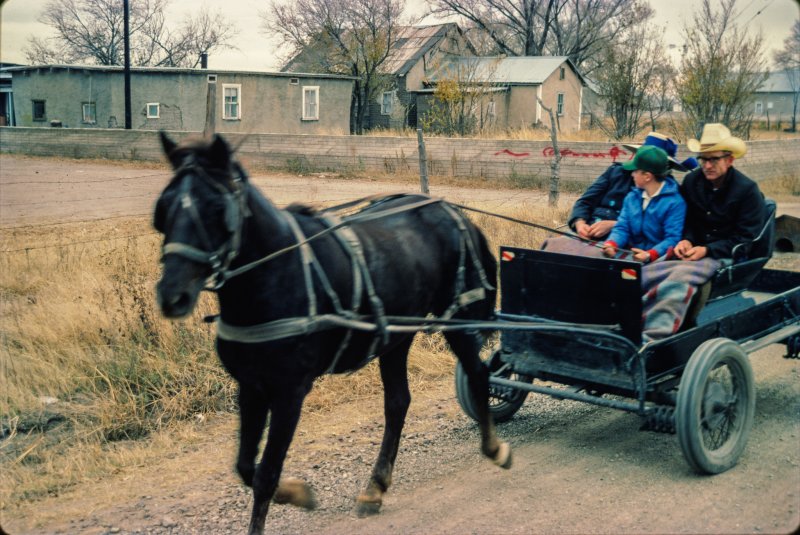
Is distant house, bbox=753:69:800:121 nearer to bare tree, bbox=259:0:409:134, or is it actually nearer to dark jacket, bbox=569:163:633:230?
bare tree, bbox=259:0:409:134

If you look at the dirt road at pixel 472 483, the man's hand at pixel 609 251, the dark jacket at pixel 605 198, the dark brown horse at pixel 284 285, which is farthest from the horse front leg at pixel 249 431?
the dark jacket at pixel 605 198

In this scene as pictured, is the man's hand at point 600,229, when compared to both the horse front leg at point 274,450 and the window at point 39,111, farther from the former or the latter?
the window at point 39,111

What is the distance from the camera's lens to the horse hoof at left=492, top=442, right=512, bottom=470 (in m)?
4.93

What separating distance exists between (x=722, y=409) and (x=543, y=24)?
4611 centimetres

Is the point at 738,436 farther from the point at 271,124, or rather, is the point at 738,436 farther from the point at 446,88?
the point at 271,124

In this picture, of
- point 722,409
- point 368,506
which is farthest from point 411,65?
point 368,506

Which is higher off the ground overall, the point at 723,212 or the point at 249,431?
the point at 723,212

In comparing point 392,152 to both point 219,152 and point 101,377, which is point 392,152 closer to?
point 101,377

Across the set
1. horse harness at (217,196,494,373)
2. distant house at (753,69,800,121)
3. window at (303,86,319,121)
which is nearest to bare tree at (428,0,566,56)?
window at (303,86,319,121)

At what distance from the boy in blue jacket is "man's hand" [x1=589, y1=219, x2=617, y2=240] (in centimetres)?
19

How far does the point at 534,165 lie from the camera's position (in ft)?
72.8

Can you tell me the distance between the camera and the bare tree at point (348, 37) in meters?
37.4

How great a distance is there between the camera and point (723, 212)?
5.55m

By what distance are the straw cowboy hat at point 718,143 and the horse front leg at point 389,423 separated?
248 centimetres
